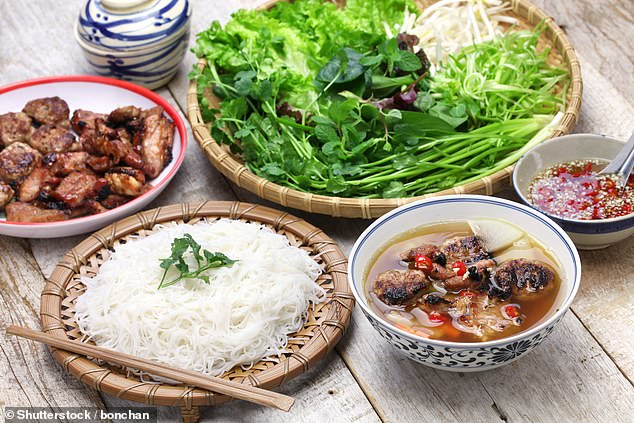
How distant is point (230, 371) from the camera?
2.53 metres

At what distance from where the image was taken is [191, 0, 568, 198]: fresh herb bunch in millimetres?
3145

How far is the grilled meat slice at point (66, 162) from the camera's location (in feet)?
10.8

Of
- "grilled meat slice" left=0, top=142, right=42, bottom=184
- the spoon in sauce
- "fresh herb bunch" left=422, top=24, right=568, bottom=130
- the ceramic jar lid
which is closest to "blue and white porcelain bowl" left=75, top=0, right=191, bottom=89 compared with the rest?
the ceramic jar lid

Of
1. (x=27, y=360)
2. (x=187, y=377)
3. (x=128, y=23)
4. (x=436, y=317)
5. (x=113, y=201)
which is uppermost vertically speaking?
(x=128, y=23)

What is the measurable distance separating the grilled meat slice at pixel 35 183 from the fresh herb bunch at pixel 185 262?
868mm

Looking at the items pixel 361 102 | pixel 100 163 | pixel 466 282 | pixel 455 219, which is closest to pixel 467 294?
pixel 466 282

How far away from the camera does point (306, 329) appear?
2658mm

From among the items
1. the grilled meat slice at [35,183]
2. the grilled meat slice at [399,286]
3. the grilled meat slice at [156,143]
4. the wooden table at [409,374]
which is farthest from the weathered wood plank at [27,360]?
the grilled meat slice at [399,286]

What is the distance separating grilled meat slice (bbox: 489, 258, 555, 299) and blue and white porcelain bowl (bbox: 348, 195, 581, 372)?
6 cm

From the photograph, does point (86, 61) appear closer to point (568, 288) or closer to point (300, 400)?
point (300, 400)

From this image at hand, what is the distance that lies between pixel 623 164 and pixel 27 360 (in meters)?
2.35

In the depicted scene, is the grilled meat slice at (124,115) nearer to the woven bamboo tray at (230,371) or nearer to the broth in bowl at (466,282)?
the woven bamboo tray at (230,371)

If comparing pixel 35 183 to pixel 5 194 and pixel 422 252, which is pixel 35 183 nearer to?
pixel 5 194

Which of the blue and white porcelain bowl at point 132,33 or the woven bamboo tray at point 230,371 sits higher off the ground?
the blue and white porcelain bowl at point 132,33
